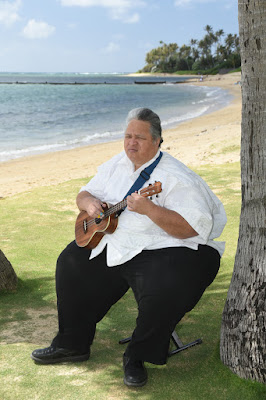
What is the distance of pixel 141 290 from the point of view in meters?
3.30

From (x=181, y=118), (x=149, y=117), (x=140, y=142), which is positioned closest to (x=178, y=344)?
(x=140, y=142)

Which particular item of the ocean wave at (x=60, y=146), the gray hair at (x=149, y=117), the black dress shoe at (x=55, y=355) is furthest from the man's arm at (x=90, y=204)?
the ocean wave at (x=60, y=146)

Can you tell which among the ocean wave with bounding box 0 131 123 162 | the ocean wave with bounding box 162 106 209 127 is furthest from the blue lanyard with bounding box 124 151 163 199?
the ocean wave with bounding box 162 106 209 127

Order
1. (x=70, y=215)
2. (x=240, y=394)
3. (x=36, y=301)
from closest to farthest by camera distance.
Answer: (x=240, y=394) → (x=36, y=301) → (x=70, y=215)

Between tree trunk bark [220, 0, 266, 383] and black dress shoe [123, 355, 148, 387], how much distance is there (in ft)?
1.87

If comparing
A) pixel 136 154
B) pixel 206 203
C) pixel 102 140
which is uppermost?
pixel 136 154

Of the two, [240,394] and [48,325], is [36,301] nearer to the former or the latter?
[48,325]

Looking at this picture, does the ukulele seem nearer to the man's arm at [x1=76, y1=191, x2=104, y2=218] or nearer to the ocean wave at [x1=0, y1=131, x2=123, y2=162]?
the man's arm at [x1=76, y1=191, x2=104, y2=218]

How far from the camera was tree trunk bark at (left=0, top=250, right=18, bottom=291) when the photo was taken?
4.98 metres

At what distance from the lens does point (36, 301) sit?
4891 millimetres

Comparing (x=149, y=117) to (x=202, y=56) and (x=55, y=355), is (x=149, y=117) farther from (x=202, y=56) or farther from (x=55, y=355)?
(x=202, y=56)

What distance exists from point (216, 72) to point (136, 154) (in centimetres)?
14032

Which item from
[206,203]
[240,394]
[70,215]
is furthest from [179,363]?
[70,215]

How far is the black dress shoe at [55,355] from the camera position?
367cm
